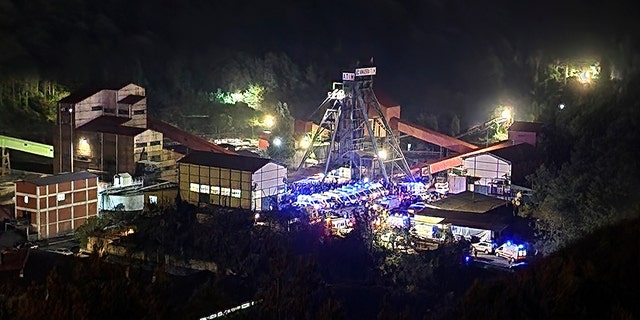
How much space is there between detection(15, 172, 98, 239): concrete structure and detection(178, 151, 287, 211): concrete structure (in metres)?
1.18

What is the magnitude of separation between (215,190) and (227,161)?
396 mm

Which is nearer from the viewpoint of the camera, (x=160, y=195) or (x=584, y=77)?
(x=160, y=195)

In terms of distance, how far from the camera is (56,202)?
9945mm

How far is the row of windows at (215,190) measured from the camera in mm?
10273

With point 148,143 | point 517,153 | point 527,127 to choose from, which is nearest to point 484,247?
point 517,153

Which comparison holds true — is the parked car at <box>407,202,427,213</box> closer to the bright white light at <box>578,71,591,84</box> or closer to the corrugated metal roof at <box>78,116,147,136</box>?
the corrugated metal roof at <box>78,116,147,136</box>

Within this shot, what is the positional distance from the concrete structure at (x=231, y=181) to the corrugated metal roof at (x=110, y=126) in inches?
66.8

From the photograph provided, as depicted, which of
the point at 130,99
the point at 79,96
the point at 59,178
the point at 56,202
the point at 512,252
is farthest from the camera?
the point at 130,99

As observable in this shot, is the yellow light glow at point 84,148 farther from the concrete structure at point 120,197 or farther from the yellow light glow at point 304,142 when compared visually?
the yellow light glow at point 304,142

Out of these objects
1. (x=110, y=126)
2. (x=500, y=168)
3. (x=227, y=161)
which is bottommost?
(x=500, y=168)

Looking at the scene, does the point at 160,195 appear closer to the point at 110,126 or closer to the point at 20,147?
the point at 110,126

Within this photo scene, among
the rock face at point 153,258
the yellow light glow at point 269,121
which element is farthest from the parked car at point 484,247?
the yellow light glow at point 269,121

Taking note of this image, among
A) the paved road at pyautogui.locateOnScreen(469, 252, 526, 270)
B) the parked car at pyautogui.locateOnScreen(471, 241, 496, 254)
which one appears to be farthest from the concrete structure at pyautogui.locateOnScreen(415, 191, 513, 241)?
the paved road at pyautogui.locateOnScreen(469, 252, 526, 270)

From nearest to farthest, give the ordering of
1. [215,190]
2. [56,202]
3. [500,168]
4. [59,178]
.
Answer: [56,202] → [59,178] → [215,190] → [500,168]
